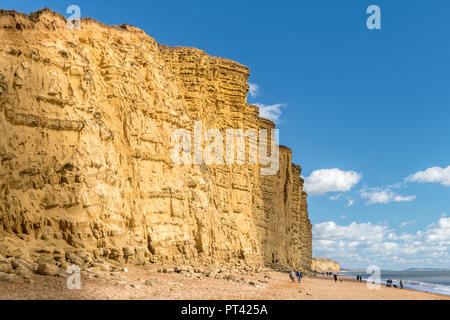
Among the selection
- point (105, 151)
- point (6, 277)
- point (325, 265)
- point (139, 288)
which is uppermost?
point (105, 151)

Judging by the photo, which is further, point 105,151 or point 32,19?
point 105,151

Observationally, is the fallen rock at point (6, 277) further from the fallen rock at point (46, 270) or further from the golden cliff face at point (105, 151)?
the golden cliff face at point (105, 151)

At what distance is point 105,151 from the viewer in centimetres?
1742

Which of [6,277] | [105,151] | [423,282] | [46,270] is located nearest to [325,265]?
[423,282]

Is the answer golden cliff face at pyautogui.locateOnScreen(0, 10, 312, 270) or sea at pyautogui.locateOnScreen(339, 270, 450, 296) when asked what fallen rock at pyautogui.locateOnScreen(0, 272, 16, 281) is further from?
sea at pyautogui.locateOnScreen(339, 270, 450, 296)

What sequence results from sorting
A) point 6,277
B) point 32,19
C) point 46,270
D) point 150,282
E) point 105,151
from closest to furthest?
point 6,277
point 46,270
point 150,282
point 32,19
point 105,151

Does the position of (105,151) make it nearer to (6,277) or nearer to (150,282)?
(150,282)

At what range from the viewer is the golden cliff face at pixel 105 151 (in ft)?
45.7

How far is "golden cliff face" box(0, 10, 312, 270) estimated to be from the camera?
1394 centimetres

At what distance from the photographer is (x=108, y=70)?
19.0 metres

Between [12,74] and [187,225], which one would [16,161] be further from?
[187,225]

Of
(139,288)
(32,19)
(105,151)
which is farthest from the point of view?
(105,151)

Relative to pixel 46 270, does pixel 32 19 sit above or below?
above
